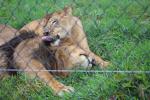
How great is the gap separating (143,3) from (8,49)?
4.31 feet

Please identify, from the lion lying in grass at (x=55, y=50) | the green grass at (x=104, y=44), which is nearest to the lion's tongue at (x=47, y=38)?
the lion lying in grass at (x=55, y=50)

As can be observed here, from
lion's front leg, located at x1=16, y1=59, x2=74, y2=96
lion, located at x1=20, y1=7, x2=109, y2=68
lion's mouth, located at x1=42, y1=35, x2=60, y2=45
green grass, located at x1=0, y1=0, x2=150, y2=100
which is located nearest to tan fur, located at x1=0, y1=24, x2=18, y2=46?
lion, located at x1=20, y1=7, x2=109, y2=68

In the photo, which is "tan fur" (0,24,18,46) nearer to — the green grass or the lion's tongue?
the green grass

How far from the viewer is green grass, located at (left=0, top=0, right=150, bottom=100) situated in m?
2.97

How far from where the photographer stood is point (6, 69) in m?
3.43

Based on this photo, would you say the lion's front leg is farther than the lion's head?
No

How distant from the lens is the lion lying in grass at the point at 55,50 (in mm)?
3449

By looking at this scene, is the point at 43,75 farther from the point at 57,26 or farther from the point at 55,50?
the point at 57,26

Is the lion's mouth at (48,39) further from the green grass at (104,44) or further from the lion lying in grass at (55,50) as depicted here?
the green grass at (104,44)

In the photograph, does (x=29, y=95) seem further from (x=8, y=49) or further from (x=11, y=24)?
(x=11, y=24)

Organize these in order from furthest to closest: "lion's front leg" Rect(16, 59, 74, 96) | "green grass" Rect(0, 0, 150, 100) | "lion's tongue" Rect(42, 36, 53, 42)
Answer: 1. "lion's tongue" Rect(42, 36, 53, 42)
2. "lion's front leg" Rect(16, 59, 74, 96)
3. "green grass" Rect(0, 0, 150, 100)

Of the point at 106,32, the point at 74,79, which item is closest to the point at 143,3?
the point at 106,32

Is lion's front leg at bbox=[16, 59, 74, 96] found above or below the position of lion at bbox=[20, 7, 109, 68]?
below

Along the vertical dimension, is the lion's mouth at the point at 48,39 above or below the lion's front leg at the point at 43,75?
above
